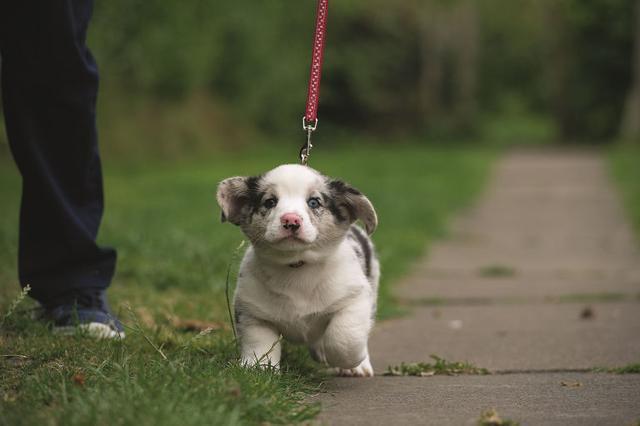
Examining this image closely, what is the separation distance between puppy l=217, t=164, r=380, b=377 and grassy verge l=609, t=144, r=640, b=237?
676 cm

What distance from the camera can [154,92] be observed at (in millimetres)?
20141

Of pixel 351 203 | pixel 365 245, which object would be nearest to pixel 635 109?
pixel 365 245

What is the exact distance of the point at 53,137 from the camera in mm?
4223

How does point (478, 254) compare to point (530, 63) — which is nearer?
point (478, 254)

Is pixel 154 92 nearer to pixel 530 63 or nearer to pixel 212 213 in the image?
pixel 212 213

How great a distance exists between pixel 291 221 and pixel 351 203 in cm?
37

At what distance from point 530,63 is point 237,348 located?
45.0m

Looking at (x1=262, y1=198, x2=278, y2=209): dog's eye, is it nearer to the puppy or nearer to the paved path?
the puppy

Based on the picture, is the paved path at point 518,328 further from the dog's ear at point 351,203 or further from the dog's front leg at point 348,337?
the dog's ear at point 351,203

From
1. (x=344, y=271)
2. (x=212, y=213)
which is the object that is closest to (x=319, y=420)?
(x=344, y=271)

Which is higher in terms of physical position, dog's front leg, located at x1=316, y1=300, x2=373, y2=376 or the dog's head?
the dog's head

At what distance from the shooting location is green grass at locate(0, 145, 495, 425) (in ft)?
9.01

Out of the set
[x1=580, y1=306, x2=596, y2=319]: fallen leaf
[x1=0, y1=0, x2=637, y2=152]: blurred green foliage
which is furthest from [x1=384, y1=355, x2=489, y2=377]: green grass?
[x1=0, y1=0, x2=637, y2=152]: blurred green foliage

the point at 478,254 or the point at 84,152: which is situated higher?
the point at 84,152
